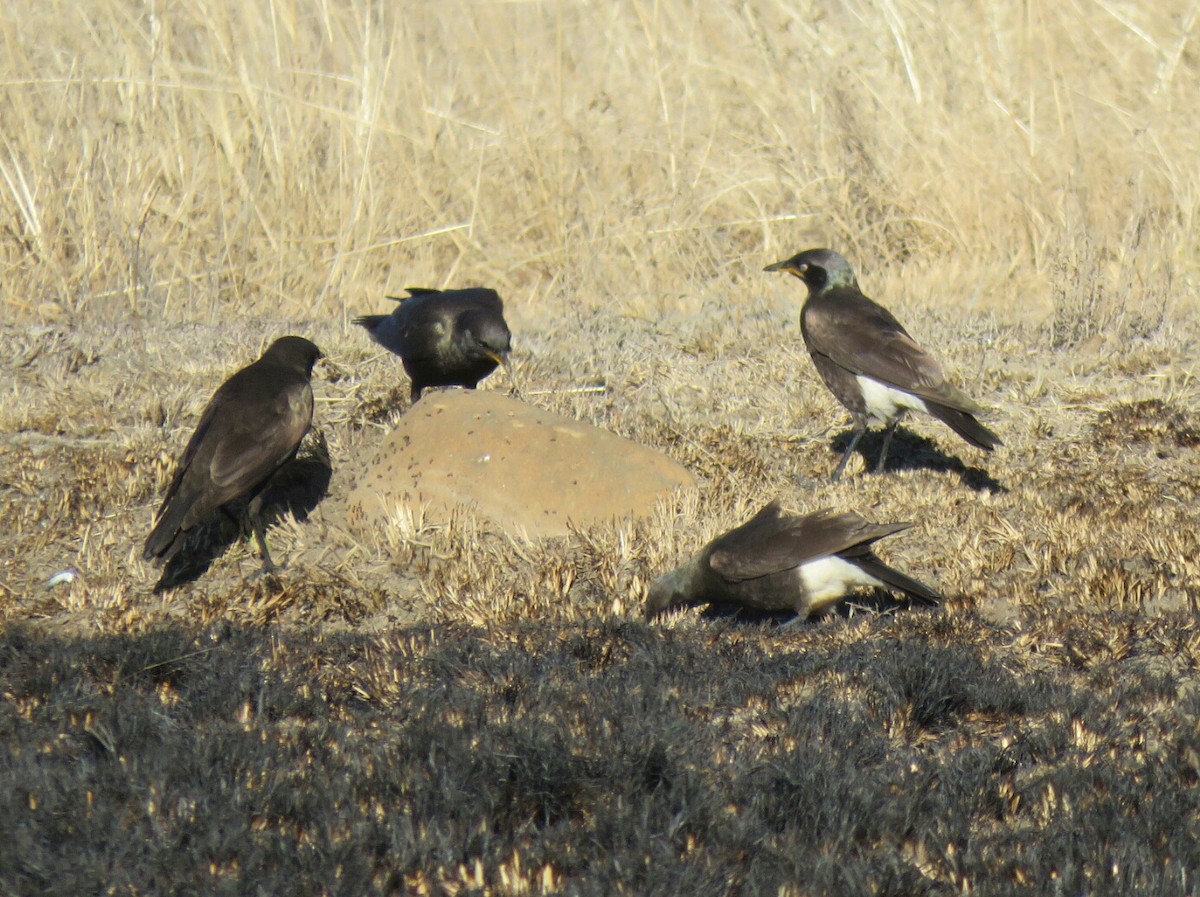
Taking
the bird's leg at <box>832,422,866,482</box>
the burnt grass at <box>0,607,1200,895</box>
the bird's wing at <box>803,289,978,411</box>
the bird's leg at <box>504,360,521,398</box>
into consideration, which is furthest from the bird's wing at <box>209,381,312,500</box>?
the bird's wing at <box>803,289,978,411</box>

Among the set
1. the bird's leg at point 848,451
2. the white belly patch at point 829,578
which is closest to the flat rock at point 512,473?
the bird's leg at point 848,451

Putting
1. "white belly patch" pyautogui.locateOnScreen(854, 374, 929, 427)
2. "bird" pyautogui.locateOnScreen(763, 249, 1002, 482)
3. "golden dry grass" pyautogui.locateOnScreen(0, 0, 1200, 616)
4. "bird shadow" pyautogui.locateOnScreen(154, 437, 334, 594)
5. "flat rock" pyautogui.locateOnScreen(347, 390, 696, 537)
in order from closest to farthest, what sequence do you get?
"bird shadow" pyautogui.locateOnScreen(154, 437, 334, 594)
"flat rock" pyautogui.locateOnScreen(347, 390, 696, 537)
"bird" pyautogui.locateOnScreen(763, 249, 1002, 482)
"white belly patch" pyautogui.locateOnScreen(854, 374, 929, 427)
"golden dry grass" pyautogui.locateOnScreen(0, 0, 1200, 616)

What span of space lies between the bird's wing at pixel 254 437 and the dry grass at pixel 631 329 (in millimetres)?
468

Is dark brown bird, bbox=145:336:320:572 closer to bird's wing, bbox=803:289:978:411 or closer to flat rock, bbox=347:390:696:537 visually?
flat rock, bbox=347:390:696:537

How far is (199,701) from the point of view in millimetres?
4289

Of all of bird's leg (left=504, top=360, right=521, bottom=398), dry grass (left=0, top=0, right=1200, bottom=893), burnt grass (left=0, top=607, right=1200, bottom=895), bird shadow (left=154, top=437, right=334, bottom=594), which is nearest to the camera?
burnt grass (left=0, top=607, right=1200, bottom=895)

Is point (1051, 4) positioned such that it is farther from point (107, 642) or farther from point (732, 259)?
point (107, 642)

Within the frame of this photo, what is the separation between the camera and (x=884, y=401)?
7395 millimetres

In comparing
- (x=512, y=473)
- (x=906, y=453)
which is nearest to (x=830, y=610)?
(x=512, y=473)

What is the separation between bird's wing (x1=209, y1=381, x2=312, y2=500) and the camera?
593 centimetres

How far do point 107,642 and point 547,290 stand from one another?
728 cm

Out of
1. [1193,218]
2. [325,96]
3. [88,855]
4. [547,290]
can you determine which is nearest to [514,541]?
[88,855]

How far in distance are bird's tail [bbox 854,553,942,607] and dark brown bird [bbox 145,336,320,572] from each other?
268 centimetres

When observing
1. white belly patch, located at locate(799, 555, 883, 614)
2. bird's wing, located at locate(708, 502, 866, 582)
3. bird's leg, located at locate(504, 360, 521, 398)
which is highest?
bird's wing, located at locate(708, 502, 866, 582)
